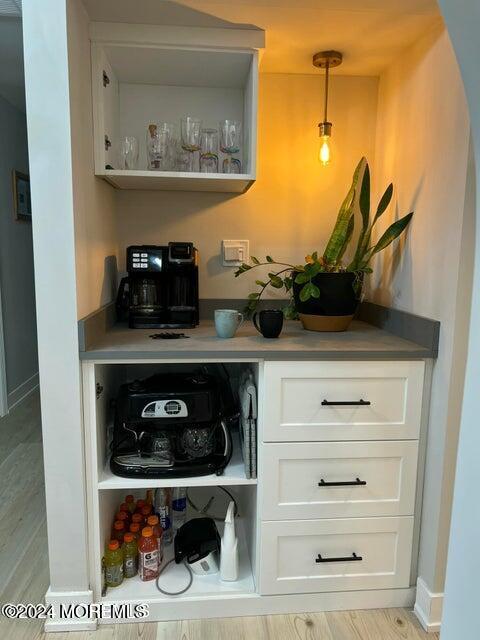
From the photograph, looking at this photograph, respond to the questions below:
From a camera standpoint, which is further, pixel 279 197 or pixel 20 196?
pixel 20 196

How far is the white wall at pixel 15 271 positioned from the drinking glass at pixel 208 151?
2.24m

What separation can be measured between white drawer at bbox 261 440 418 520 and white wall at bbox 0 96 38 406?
2.64m

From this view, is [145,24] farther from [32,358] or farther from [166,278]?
[32,358]

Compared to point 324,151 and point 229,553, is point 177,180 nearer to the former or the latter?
point 324,151

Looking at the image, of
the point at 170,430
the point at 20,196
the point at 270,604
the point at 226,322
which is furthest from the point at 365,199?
the point at 20,196

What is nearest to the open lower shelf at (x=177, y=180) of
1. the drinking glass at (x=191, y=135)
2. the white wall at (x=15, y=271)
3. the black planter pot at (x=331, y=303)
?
the drinking glass at (x=191, y=135)

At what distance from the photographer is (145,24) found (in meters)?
1.44

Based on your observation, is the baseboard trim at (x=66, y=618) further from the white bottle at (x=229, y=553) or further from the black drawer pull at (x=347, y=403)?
the black drawer pull at (x=347, y=403)

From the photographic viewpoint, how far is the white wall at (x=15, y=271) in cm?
327

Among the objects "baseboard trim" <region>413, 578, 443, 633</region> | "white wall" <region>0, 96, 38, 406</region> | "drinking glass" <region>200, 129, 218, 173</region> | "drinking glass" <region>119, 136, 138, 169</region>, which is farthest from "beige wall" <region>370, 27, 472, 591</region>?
"white wall" <region>0, 96, 38, 406</region>

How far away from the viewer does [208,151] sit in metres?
1.65

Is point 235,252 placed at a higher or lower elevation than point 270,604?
higher

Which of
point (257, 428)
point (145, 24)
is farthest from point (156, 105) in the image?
point (257, 428)

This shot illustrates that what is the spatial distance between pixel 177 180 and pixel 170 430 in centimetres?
89
